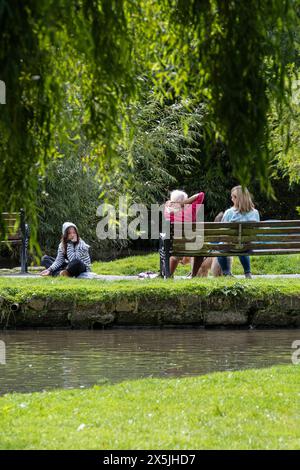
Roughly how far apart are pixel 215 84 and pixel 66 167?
21.4 meters

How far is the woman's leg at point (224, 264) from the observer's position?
1820cm

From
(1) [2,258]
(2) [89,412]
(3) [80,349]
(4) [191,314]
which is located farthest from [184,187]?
(2) [89,412]

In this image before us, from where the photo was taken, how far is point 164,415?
25.9 feet

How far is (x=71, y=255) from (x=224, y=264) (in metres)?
2.67

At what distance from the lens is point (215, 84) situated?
20.0ft

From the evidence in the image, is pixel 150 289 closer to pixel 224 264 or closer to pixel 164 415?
pixel 224 264

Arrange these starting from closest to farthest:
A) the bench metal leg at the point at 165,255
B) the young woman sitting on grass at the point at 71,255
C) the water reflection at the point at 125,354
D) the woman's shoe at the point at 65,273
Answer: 1. the water reflection at the point at 125,354
2. the bench metal leg at the point at 165,255
3. the young woman sitting on grass at the point at 71,255
4. the woman's shoe at the point at 65,273

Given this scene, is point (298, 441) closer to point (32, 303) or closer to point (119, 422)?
point (119, 422)

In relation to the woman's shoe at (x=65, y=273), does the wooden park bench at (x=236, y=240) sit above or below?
above

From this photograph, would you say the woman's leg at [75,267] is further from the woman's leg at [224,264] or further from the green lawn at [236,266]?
the green lawn at [236,266]

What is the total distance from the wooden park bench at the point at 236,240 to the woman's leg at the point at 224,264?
79 cm

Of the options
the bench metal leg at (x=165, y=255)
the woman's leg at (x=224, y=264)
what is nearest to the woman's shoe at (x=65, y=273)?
the bench metal leg at (x=165, y=255)

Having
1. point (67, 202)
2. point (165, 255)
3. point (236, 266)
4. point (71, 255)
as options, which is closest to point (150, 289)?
point (165, 255)

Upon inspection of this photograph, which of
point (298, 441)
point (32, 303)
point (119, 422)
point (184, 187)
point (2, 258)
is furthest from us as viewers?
point (184, 187)
